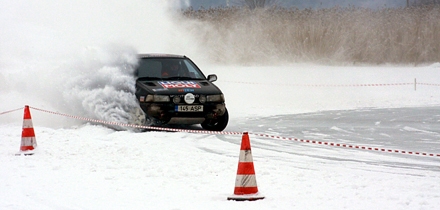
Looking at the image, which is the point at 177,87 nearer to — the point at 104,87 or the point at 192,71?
the point at 192,71

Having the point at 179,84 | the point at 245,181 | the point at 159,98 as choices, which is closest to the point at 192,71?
the point at 179,84

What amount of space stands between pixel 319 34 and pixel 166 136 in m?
20.2

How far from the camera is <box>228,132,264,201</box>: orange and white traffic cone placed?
21.8ft

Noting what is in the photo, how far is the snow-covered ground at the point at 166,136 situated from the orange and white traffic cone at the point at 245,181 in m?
0.15

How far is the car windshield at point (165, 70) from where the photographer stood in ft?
44.6

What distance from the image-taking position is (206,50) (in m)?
33.0

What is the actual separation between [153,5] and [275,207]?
20083 mm

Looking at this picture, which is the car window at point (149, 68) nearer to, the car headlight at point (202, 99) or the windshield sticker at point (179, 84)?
the windshield sticker at point (179, 84)

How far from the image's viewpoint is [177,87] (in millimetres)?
12711

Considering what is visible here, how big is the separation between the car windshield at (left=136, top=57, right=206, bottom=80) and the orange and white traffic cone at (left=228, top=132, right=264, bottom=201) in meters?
6.89

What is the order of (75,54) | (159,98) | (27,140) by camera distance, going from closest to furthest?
1. (27,140)
2. (159,98)
3. (75,54)

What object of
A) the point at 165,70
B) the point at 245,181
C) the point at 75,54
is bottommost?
the point at 245,181

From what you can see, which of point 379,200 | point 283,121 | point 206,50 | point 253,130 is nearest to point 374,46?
point 206,50

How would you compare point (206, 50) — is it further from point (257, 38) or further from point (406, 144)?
point (406, 144)
